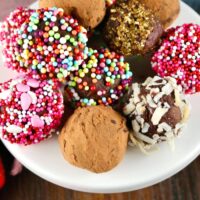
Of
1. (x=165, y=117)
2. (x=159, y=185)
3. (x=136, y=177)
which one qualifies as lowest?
(x=159, y=185)

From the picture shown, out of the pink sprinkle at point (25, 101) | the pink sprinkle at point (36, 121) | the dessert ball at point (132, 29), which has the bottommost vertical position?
the pink sprinkle at point (36, 121)

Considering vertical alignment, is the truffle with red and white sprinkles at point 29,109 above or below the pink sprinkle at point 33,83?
below

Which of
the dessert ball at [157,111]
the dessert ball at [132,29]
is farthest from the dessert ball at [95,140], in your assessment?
the dessert ball at [132,29]

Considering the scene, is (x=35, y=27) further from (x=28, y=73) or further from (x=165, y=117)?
(x=165, y=117)

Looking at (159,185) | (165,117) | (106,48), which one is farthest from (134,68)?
(159,185)

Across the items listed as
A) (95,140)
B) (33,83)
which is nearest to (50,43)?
(33,83)

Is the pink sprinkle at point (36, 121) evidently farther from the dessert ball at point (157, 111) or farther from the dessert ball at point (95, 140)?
the dessert ball at point (157, 111)

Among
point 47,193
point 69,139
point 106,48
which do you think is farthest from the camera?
point 47,193
